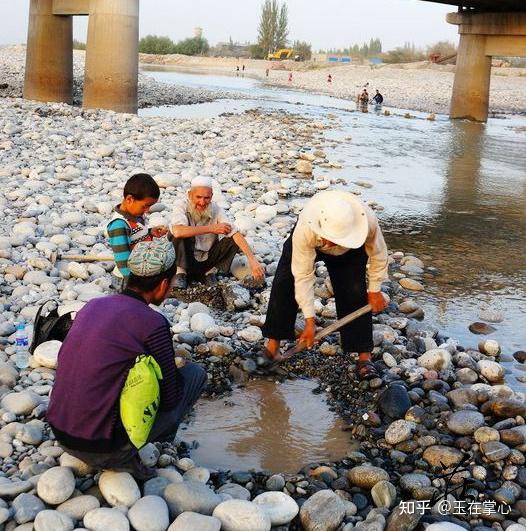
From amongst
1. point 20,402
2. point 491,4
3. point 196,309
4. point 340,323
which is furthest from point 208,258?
point 491,4

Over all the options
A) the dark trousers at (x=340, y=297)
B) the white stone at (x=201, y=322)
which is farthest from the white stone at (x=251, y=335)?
the dark trousers at (x=340, y=297)

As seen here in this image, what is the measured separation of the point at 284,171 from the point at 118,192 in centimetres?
368

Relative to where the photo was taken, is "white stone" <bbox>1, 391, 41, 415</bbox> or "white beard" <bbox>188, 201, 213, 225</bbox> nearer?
"white stone" <bbox>1, 391, 41, 415</bbox>

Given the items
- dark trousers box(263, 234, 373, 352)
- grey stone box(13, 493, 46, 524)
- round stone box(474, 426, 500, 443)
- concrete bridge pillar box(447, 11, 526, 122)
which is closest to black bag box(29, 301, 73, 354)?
dark trousers box(263, 234, 373, 352)

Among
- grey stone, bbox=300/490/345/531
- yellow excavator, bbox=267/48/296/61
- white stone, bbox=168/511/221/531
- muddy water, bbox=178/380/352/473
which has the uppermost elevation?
yellow excavator, bbox=267/48/296/61

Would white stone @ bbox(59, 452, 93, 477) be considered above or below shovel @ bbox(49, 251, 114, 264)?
below

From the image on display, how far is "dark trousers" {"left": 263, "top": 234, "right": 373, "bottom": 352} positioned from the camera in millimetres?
3898

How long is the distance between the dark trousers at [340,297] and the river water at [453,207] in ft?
1.80

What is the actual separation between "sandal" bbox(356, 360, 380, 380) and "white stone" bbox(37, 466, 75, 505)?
5.88 feet

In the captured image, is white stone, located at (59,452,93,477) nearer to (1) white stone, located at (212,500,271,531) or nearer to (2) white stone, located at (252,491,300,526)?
(1) white stone, located at (212,500,271,531)

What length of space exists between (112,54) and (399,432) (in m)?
14.5

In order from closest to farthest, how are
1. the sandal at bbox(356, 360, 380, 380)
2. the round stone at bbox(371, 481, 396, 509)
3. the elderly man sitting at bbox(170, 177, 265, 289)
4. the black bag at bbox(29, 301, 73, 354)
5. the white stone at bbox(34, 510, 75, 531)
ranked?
1. the white stone at bbox(34, 510, 75, 531)
2. the round stone at bbox(371, 481, 396, 509)
3. the black bag at bbox(29, 301, 73, 354)
4. the sandal at bbox(356, 360, 380, 380)
5. the elderly man sitting at bbox(170, 177, 265, 289)

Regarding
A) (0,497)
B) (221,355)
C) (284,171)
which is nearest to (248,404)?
(221,355)

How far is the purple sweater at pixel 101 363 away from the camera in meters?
2.49
